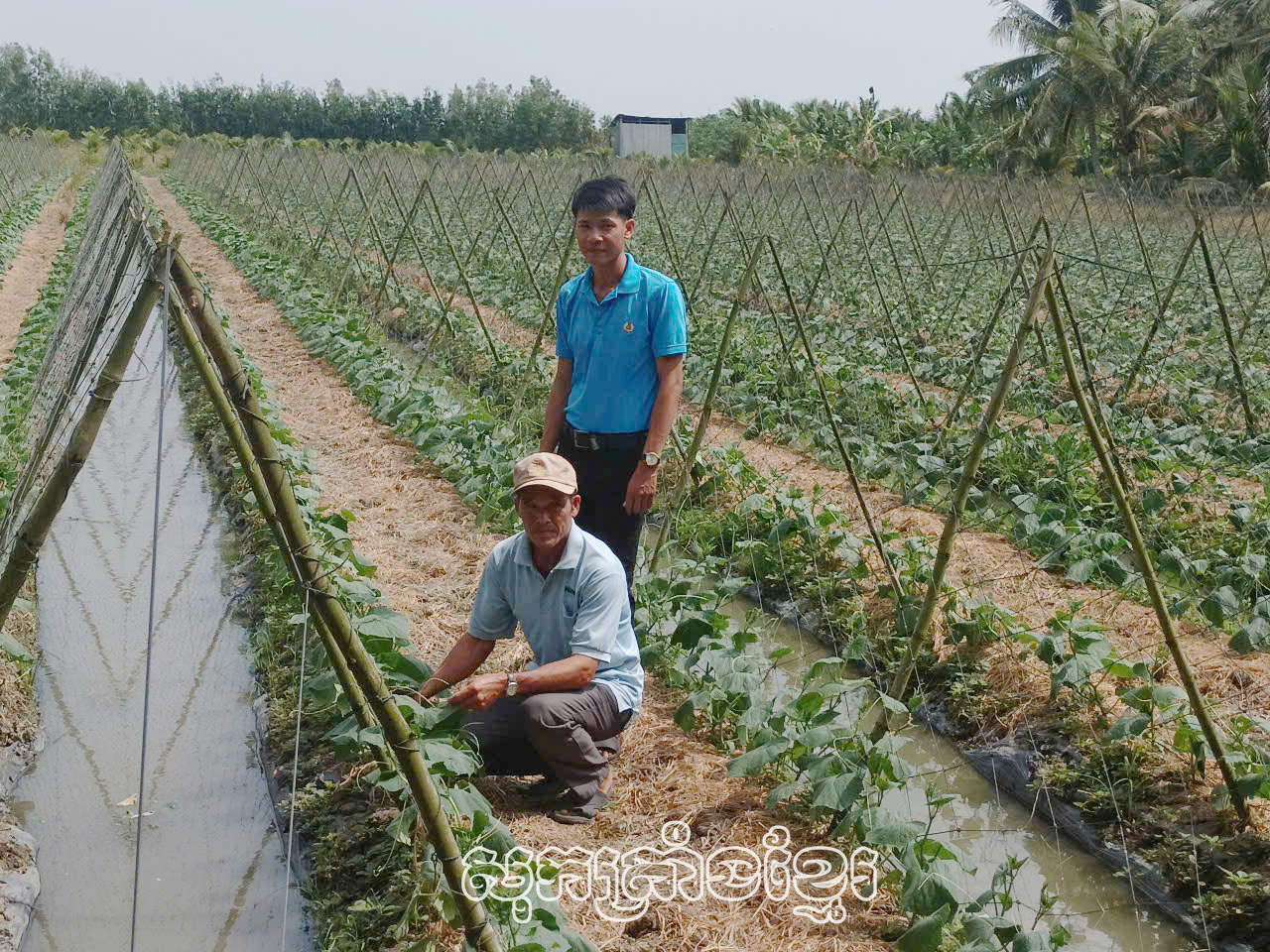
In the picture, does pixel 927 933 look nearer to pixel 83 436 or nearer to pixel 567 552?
pixel 567 552

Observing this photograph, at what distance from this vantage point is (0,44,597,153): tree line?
63.4m

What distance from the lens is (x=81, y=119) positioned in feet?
211

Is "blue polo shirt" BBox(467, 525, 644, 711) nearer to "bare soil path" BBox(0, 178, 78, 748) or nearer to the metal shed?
"bare soil path" BBox(0, 178, 78, 748)

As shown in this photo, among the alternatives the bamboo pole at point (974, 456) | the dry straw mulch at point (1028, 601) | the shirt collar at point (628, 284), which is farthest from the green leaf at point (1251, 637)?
the shirt collar at point (628, 284)

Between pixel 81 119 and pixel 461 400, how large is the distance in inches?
2575

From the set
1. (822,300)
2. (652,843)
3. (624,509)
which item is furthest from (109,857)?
(822,300)

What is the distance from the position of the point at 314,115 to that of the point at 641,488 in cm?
6557

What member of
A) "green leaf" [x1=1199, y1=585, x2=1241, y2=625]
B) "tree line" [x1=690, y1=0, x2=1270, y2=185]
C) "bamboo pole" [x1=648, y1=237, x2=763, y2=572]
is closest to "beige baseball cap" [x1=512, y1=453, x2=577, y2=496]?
"bamboo pole" [x1=648, y1=237, x2=763, y2=572]

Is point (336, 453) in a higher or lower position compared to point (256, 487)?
lower

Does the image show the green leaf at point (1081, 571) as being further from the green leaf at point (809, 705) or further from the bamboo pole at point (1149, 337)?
the bamboo pole at point (1149, 337)

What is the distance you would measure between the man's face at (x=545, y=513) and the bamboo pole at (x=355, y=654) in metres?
0.63

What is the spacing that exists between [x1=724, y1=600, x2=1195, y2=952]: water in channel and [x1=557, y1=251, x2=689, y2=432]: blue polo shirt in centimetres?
144

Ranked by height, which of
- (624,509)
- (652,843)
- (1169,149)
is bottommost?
(652,843)

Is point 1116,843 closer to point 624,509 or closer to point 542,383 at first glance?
point 624,509
